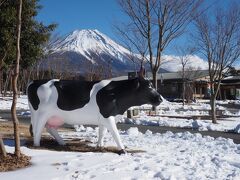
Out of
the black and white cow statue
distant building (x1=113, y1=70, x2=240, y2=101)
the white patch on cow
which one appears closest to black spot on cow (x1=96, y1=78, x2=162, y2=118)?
the black and white cow statue

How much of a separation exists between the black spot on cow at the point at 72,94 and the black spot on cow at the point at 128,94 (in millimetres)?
287

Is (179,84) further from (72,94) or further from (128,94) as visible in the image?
(72,94)

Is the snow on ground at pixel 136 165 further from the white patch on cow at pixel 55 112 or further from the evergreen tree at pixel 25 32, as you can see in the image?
the evergreen tree at pixel 25 32

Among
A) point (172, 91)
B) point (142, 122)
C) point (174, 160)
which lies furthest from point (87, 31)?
point (174, 160)

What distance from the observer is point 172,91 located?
5700 cm

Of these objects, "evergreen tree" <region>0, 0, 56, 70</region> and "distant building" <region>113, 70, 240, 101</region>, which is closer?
"evergreen tree" <region>0, 0, 56, 70</region>

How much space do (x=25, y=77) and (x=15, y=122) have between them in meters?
44.4

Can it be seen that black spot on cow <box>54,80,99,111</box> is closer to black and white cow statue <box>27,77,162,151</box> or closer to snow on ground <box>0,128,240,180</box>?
black and white cow statue <box>27,77,162,151</box>

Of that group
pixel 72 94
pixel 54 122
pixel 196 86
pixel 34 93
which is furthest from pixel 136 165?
pixel 196 86

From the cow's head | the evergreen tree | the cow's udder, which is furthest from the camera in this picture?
the evergreen tree

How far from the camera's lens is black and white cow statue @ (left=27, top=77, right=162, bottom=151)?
8.29 metres

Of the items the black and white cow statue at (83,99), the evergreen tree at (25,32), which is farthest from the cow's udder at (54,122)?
the evergreen tree at (25,32)

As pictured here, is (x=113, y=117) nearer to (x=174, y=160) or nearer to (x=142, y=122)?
(x=174, y=160)

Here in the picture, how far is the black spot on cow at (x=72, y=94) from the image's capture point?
8312 millimetres
